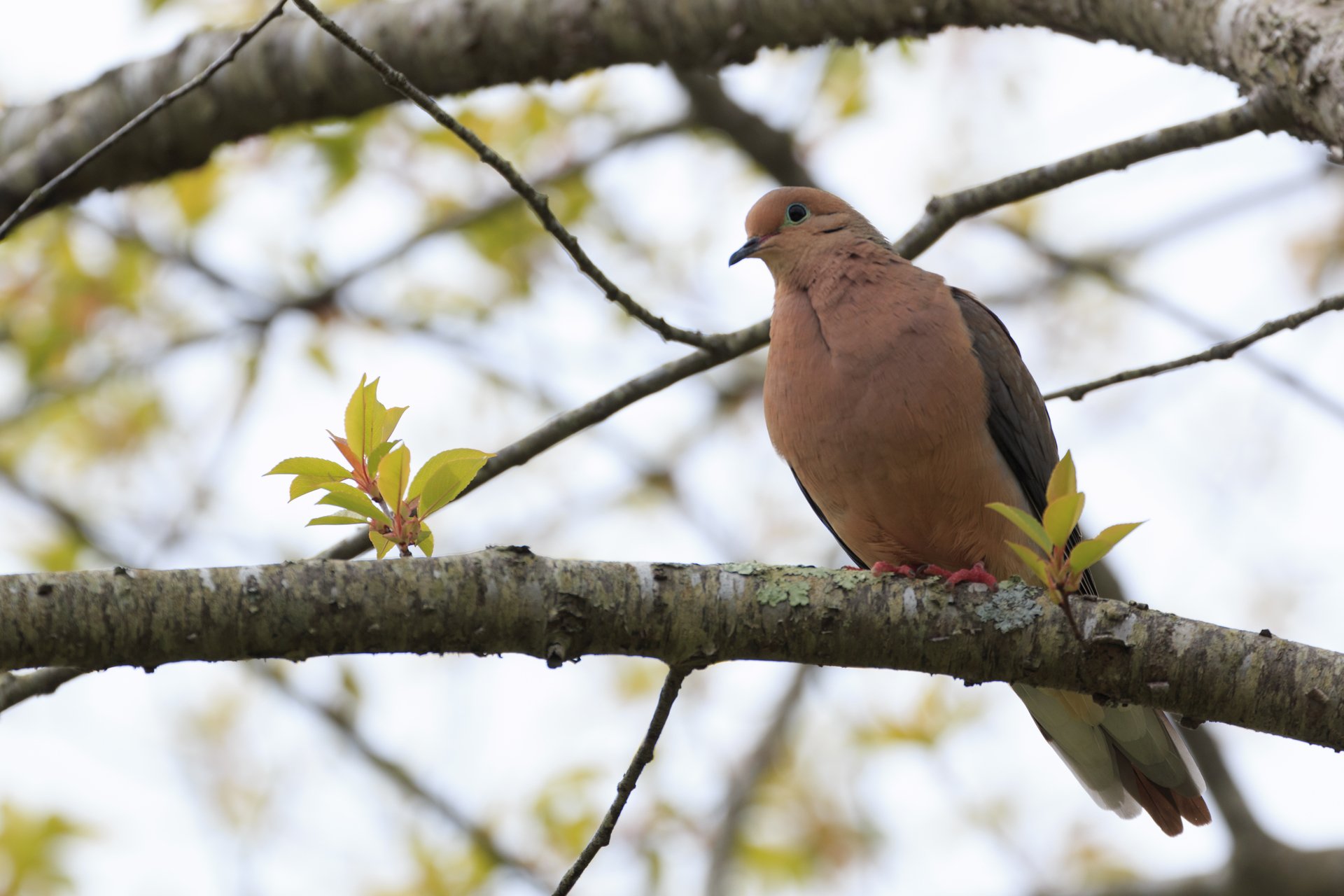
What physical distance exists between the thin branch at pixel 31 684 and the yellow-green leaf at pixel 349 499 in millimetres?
843

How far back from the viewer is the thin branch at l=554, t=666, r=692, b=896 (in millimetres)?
2646

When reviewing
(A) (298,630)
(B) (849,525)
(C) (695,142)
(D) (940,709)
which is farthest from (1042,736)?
(C) (695,142)

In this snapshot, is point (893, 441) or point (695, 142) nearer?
point (893, 441)

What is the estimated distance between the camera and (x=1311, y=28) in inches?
112

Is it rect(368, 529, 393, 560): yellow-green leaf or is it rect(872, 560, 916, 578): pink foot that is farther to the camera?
rect(872, 560, 916, 578): pink foot

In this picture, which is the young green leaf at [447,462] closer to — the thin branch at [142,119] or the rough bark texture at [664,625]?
the rough bark texture at [664,625]

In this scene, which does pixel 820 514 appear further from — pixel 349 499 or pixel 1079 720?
pixel 349 499

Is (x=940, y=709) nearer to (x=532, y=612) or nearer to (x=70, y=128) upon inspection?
Answer: (x=532, y=612)

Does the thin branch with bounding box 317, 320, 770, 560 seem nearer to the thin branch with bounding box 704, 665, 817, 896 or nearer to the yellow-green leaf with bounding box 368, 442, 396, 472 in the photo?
the yellow-green leaf with bounding box 368, 442, 396, 472

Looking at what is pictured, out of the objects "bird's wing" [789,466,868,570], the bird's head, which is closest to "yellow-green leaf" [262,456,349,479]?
"bird's wing" [789,466,868,570]

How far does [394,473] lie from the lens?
101 inches

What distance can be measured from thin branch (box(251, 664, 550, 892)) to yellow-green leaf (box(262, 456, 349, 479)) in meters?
3.11

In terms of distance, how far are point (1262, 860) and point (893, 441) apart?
2.86 meters

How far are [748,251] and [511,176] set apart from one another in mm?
1803
